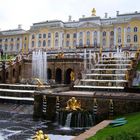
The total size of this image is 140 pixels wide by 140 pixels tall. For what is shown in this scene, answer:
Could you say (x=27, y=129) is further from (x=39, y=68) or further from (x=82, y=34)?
(x=82, y=34)

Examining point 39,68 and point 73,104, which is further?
point 39,68

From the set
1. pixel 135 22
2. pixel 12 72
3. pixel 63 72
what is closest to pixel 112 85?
pixel 63 72

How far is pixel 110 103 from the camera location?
1917 cm

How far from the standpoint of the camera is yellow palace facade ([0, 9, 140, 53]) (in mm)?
84000

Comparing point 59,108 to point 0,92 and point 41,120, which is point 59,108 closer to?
point 41,120

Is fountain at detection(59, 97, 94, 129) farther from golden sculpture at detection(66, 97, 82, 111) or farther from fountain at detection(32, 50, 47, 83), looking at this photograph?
fountain at detection(32, 50, 47, 83)

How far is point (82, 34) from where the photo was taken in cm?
9156

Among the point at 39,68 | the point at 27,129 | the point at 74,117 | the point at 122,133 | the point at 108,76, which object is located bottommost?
the point at 27,129

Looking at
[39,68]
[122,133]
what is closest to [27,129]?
[122,133]

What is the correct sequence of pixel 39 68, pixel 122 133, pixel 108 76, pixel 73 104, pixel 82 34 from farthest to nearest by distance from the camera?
pixel 82 34
pixel 39 68
pixel 108 76
pixel 73 104
pixel 122 133

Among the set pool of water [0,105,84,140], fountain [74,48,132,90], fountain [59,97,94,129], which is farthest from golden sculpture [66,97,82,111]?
fountain [74,48,132,90]

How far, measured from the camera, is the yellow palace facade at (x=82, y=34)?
84000 millimetres

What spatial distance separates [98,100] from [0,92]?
508 inches

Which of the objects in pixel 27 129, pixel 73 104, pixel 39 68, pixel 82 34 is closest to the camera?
pixel 27 129
